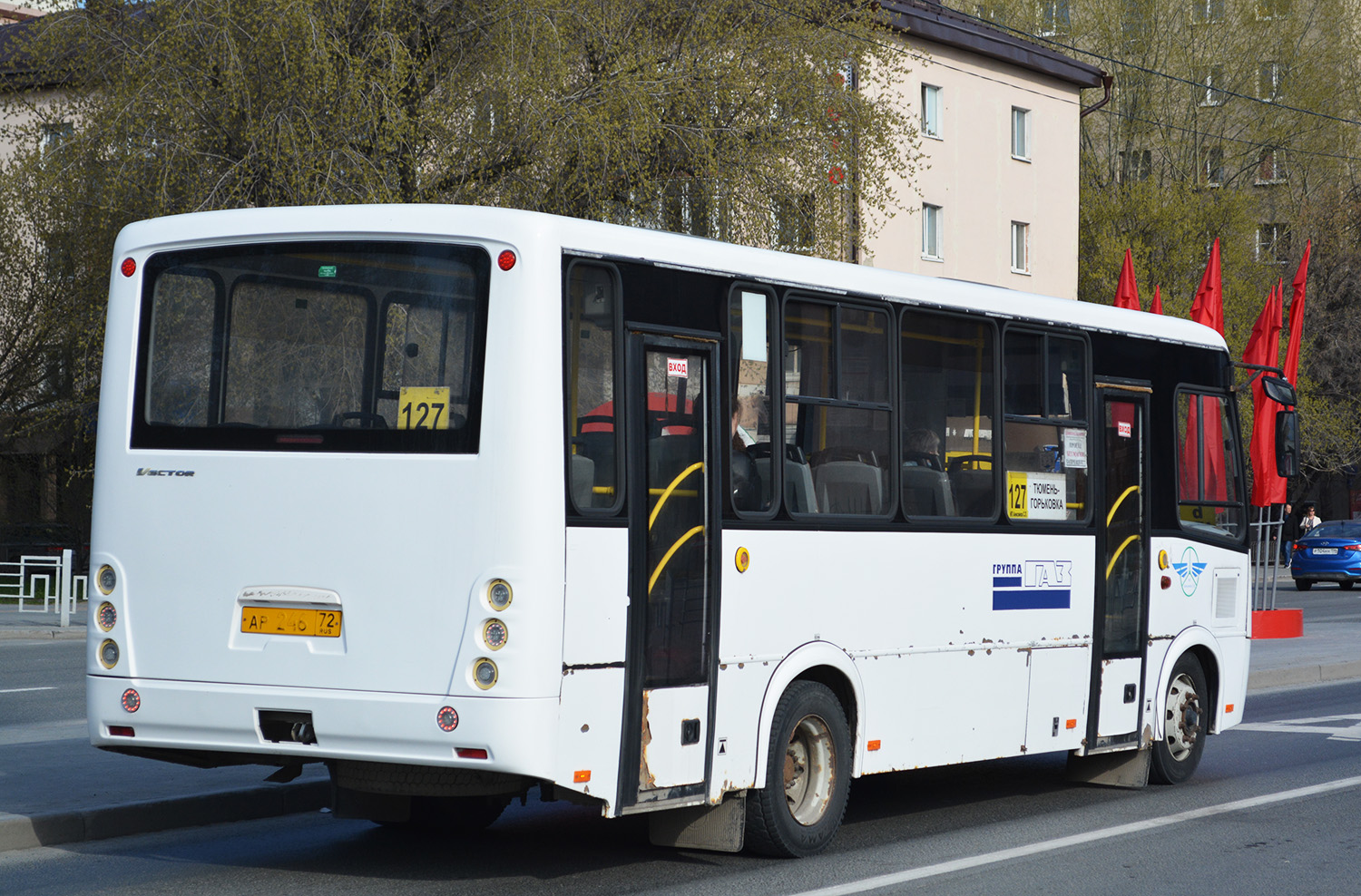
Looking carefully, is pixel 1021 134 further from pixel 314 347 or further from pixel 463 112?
pixel 314 347

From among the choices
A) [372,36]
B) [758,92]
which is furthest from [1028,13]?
[372,36]

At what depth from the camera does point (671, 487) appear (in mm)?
7711

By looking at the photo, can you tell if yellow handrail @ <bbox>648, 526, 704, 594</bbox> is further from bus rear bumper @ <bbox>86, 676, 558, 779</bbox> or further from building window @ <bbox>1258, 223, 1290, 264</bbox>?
building window @ <bbox>1258, 223, 1290, 264</bbox>

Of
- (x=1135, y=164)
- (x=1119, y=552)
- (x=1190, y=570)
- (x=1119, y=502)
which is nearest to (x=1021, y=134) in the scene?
(x=1135, y=164)

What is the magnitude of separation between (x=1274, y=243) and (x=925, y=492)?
49331 millimetres

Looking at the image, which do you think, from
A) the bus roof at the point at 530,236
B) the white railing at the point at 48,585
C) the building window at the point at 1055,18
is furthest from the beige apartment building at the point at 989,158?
the bus roof at the point at 530,236

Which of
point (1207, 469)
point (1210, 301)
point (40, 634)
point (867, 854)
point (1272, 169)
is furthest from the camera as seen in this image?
point (1272, 169)

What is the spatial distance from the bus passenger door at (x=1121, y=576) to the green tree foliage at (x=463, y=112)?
1160 centimetres

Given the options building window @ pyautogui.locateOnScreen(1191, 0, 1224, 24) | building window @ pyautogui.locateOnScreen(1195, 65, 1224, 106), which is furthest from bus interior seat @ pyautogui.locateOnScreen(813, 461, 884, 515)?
building window @ pyautogui.locateOnScreen(1191, 0, 1224, 24)

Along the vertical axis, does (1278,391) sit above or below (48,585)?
above

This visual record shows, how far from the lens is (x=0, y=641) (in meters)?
22.0

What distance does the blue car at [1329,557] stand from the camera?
131 feet

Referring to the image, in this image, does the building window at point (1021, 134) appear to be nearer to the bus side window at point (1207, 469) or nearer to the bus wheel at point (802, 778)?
the bus side window at point (1207, 469)

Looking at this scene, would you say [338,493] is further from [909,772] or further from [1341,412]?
[1341,412]
